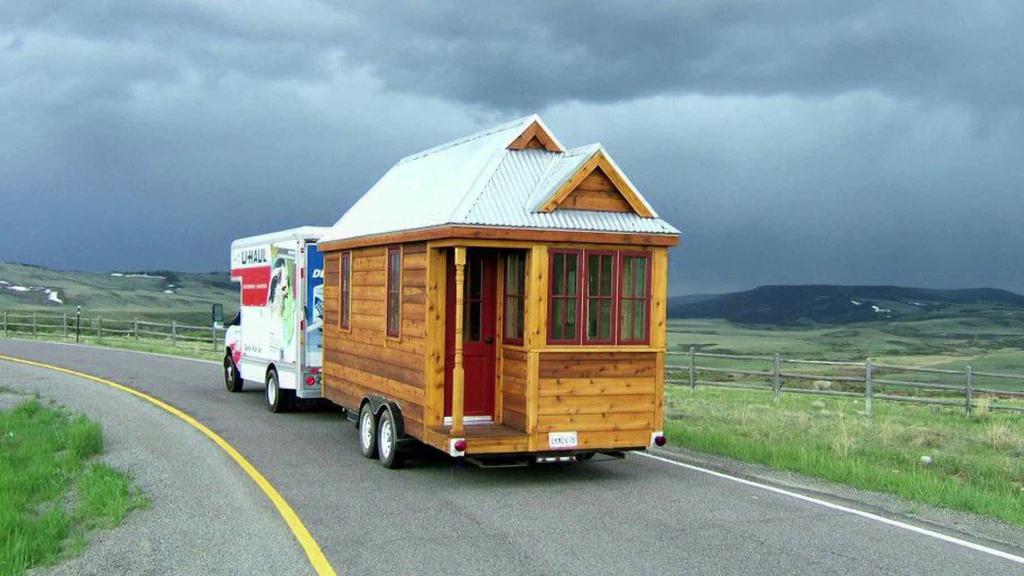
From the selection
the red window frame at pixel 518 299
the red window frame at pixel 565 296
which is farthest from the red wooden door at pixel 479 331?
the red window frame at pixel 565 296

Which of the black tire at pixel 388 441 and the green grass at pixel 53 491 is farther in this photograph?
the black tire at pixel 388 441

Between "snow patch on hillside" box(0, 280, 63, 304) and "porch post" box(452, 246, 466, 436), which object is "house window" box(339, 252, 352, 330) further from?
"snow patch on hillside" box(0, 280, 63, 304)

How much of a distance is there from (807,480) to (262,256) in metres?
11.1

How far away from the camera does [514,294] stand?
11.7m

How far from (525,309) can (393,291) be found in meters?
2.09

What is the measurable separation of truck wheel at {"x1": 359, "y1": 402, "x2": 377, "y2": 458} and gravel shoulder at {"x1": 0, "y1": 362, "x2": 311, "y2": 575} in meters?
1.71

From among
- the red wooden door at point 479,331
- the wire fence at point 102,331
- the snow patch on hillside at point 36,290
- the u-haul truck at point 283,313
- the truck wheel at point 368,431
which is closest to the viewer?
the red wooden door at point 479,331

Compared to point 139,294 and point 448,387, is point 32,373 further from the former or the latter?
point 139,294

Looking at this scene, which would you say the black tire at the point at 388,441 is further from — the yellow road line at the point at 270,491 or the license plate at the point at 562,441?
the license plate at the point at 562,441

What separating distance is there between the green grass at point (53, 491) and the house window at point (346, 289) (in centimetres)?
367

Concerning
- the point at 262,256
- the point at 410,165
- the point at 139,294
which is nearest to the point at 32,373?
the point at 262,256

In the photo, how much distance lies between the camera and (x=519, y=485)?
11055 mm

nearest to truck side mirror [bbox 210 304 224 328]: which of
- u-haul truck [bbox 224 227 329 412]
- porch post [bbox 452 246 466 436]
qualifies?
u-haul truck [bbox 224 227 329 412]

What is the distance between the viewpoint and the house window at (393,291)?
40.1 feet
